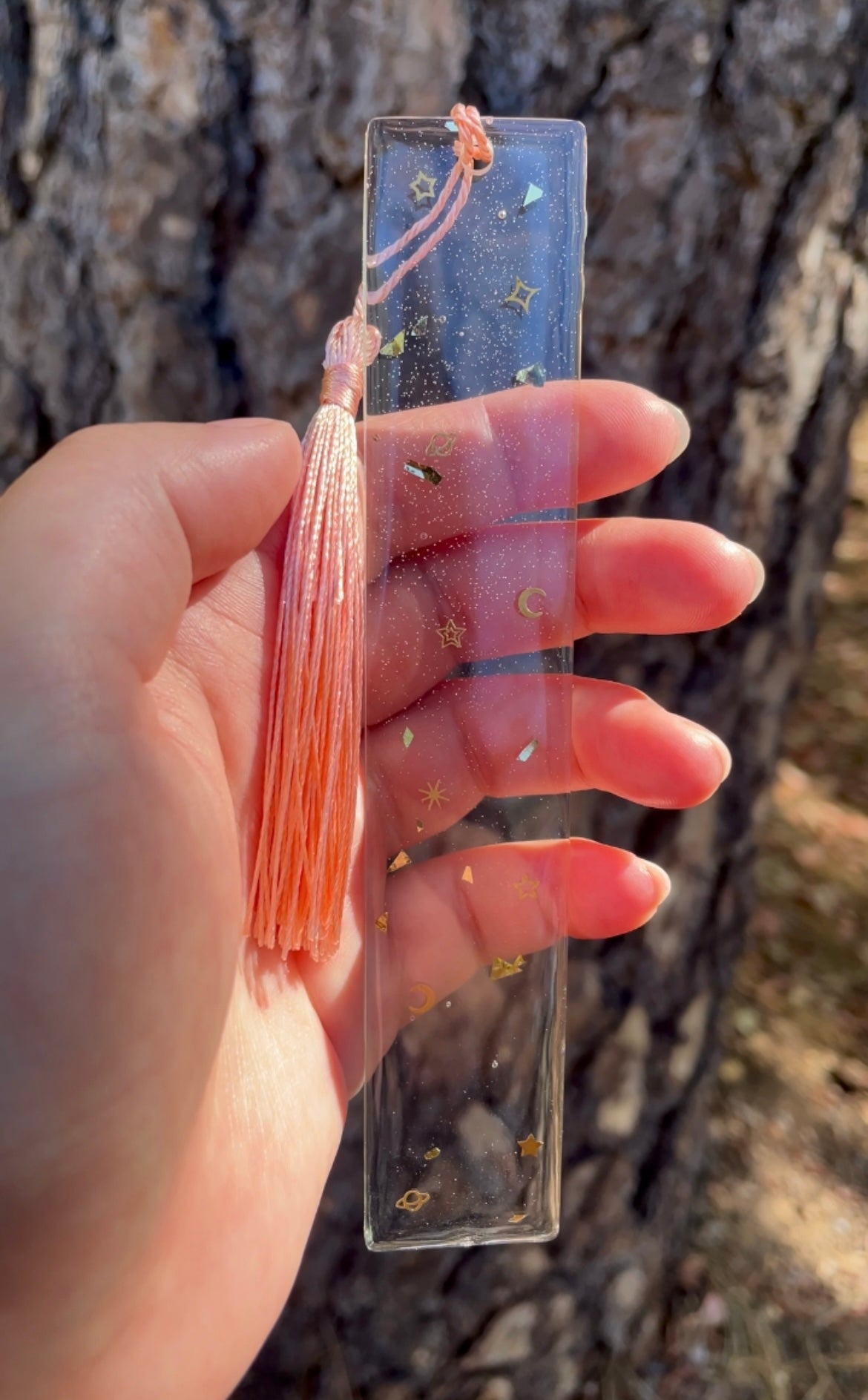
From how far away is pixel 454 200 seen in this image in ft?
2.96

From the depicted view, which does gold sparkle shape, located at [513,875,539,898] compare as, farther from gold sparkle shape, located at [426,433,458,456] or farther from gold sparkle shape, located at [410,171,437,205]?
gold sparkle shape, located at [410,171,437,205]

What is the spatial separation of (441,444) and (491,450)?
5 cm

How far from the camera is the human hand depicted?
2.34 feet

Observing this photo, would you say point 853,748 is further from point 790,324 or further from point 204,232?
point 204,232

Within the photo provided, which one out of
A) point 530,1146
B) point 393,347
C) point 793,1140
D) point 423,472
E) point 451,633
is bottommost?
point 793,1140

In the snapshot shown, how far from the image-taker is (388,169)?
0.90m

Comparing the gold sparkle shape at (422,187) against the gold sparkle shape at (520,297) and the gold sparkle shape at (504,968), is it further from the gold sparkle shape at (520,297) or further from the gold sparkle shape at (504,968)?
the gold sparkle shape at (504,968)

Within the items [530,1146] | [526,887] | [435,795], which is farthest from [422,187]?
[530,1146]

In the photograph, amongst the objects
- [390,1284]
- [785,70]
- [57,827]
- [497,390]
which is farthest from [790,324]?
[390,1284]

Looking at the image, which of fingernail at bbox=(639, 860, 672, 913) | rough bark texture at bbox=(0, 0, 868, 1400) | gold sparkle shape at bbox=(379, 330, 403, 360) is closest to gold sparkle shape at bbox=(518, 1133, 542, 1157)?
fingernail at bbox=(639, 860, 672, 913)

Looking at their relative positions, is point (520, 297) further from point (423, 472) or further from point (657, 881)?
point (657, 881)

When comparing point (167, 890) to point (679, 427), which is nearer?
point (167, 890)

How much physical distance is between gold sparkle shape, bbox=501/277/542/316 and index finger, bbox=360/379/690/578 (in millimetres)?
70

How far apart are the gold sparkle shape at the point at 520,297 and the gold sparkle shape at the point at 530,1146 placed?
0.79 meters
